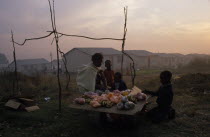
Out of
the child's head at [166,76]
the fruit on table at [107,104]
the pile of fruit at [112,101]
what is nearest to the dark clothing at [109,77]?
the pile of fruit at [112,101]

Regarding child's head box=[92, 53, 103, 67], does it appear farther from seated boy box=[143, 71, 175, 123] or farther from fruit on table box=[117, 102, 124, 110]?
fruit on table box=[117, 102, 124, 110]

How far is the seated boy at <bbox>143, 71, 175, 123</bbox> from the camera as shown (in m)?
5.27

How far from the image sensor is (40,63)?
55.0 meters

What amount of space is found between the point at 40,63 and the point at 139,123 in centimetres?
5246

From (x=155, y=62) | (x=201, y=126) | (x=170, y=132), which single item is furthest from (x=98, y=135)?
(x=155, y=62)

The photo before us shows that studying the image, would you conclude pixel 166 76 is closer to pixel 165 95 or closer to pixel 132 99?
pixel 165 95

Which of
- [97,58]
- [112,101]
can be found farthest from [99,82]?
[112,101]

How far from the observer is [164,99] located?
17.6 feet

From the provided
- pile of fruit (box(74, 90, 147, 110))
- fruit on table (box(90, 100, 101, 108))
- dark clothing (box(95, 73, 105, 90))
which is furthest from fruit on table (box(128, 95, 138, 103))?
dark clothing (box(95, 73, 105, 90))

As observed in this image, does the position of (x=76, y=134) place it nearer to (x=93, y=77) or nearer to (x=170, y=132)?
(x=93, y=77)

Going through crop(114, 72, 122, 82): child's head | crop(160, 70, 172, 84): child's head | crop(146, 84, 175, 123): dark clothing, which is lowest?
crop(146, 84, 175, 123): dark clothing

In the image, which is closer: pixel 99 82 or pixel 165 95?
pixel 165 95

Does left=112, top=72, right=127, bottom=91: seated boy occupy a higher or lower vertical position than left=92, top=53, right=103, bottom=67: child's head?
lower

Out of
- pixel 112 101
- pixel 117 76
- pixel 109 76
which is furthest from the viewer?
pixel 109 76
